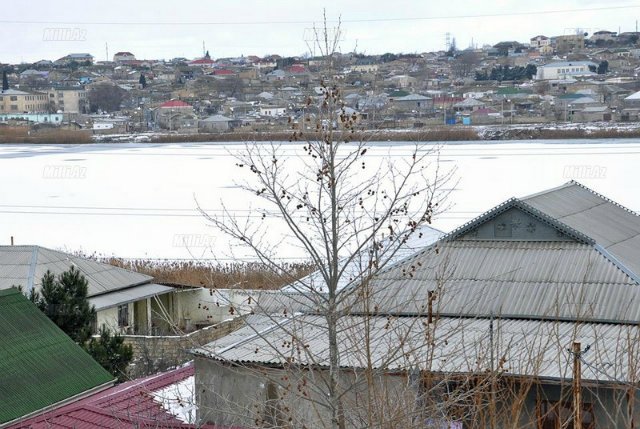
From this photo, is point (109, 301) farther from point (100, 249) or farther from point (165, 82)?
point (165, 82)

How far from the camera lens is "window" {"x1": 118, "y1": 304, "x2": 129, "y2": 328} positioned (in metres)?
14.2

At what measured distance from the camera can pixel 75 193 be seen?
26.7m

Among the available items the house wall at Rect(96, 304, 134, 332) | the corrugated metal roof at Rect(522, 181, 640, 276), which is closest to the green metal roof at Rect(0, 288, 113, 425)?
the house wall at Rect(96, 304, 134, 332)

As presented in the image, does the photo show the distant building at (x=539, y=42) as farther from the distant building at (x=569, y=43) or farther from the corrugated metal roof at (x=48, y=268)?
the corrugated metal roof at (x=48, y=268)

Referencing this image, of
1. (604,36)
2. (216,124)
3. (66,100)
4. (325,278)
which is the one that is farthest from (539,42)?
(325,278)

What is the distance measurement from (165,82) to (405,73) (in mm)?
19860

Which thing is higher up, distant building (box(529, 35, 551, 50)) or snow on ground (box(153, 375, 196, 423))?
distant building (box(529, 35, 551, 50))

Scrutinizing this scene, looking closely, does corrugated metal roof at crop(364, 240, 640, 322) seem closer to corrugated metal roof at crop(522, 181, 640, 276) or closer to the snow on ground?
corrugated metal roof at crop(522, 181, 640, 276)

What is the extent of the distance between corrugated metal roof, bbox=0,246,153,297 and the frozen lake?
1.78 meters

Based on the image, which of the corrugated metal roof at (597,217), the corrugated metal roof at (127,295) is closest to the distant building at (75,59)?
the corrugated metal roof at (127,295)

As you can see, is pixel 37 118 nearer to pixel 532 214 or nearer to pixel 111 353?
pixel 111 353

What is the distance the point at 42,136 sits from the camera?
2019 inches

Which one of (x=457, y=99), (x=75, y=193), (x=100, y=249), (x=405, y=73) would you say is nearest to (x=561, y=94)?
(x=457, y=99)

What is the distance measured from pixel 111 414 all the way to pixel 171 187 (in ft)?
63.3
